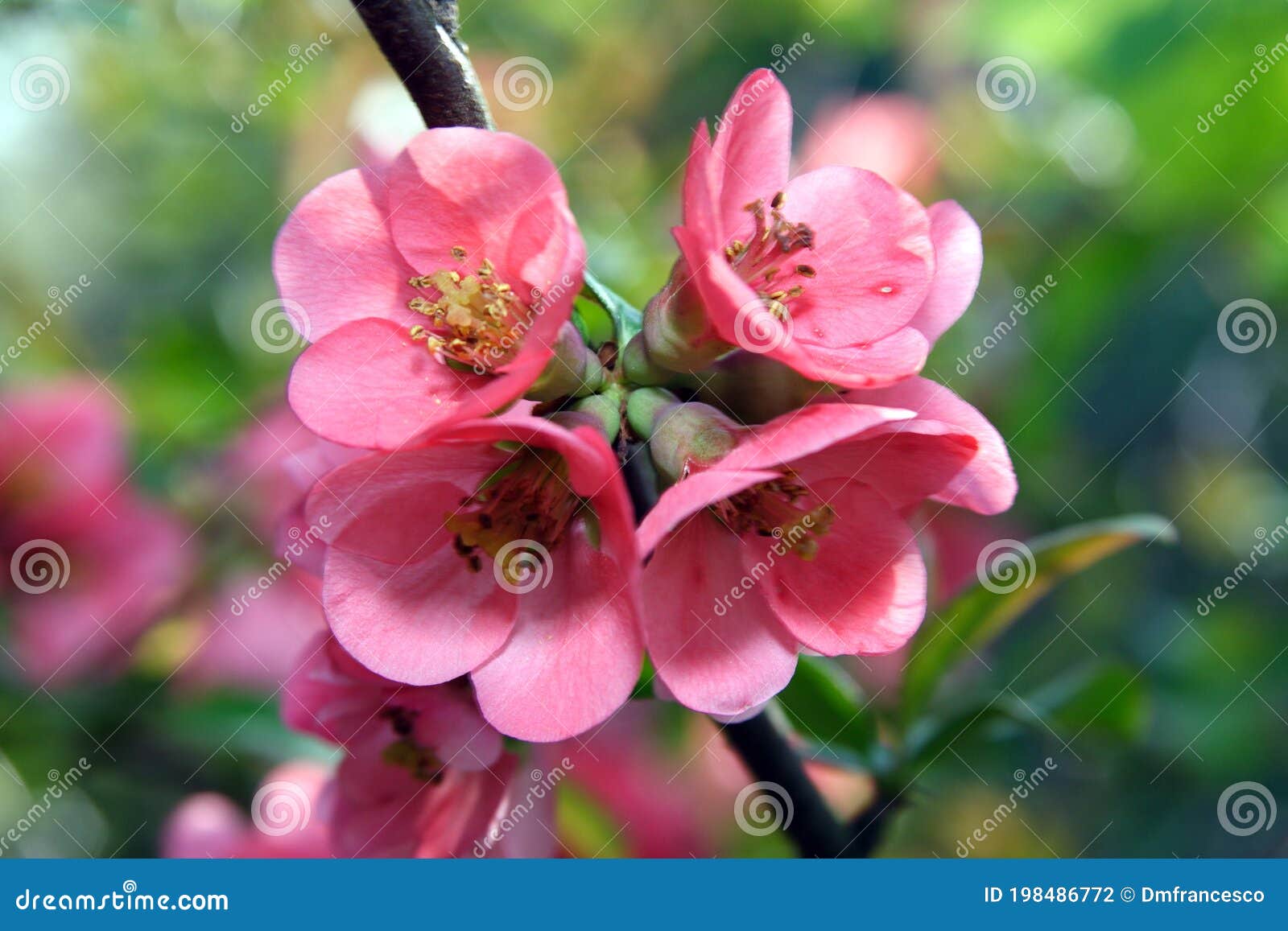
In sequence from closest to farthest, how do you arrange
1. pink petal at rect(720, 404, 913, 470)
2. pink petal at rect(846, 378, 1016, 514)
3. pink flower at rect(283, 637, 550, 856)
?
1. pink petal at rect(720, 404, 913, 470)
2. pink petal at rect(846, 378, 1016, 514)
3. pink flower at rect(283, 637, 550, 856)

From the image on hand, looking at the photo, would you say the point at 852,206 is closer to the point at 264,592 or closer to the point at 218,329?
the point at 264,592

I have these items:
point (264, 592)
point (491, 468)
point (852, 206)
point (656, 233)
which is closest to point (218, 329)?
point (264, 592)

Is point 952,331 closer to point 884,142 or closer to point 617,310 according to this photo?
point 884,142

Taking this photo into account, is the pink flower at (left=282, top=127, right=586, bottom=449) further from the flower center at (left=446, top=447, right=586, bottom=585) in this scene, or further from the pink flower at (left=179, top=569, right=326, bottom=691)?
the pink flower at (left=179, top=569, right=326, bottom=691)

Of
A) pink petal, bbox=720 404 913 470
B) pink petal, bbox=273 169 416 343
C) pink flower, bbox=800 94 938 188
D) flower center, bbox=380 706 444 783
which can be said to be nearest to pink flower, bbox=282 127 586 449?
pink petal, bbox=273 169 416 343

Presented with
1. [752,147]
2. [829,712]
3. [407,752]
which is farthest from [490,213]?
[829,712]

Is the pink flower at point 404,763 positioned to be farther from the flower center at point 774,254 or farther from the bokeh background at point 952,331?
the bokeh background at point 952,331
